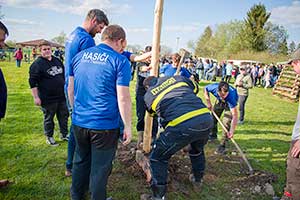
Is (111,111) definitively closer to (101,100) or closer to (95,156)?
(101,100)

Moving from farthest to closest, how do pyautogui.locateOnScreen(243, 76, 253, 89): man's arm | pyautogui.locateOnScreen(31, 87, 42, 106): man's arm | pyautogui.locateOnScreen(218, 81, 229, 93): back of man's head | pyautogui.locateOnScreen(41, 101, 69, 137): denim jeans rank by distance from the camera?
pyautogui.locateOnScreen(243, 76, 253, 89): man's arm → pyautogui.locateOnScreen(218, 81, 229, 93): back of man's head → pyautogui.locateOnScreen(41, 101, 69, 137): denim jeans → pyautogui.locateOnScreen(31, 87, 42, 106): man's arm

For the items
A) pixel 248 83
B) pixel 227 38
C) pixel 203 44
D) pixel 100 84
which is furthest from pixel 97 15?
pixel 203 44

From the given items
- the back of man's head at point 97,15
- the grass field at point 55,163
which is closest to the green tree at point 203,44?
the grass field at point 55,163

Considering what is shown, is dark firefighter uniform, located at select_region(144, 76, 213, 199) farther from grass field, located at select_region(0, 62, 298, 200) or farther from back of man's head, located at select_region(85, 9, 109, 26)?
back of man's head, located at select_region(85, 9, 109, 26)

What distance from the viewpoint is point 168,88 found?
312 centimetres

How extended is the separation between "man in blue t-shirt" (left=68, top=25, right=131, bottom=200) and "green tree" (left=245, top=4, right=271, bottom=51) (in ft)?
164

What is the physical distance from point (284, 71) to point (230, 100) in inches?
586

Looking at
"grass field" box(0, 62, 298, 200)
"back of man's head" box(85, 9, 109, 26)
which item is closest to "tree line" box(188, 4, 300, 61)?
"grass field" box(0, 62, 298, 200)

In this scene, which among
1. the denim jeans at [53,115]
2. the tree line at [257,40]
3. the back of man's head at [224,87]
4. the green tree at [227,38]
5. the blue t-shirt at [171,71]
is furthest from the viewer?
the green tree at [227,38]

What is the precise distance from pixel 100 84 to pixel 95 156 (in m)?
0.77

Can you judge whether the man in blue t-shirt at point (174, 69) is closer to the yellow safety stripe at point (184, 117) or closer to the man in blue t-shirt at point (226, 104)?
the man in blue t-shirt at point (226, 104)

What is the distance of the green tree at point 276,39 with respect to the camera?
49.5 metres

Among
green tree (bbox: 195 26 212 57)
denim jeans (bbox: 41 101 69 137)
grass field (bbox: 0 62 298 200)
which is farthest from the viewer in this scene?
green tree (bbox: 195 26 212 57)

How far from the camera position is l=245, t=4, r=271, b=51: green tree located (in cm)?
4741
